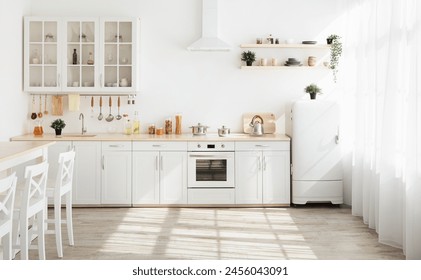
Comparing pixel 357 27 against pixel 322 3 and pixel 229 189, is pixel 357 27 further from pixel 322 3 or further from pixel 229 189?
pixel 229 189

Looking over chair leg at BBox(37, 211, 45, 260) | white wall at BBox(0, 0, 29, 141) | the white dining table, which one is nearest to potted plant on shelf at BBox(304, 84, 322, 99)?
the white dining table

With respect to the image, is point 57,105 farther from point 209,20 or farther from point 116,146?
point 209,20

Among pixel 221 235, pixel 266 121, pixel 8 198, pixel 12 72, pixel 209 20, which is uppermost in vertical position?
pixel 209 20

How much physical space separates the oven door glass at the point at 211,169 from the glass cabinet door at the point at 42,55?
2.05 meters

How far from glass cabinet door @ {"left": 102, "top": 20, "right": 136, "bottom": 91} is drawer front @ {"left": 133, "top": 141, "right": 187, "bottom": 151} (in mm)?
788

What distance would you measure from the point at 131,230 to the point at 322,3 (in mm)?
3974

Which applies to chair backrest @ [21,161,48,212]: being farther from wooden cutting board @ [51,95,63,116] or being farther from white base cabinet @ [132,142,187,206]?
wooden cutting board @ [51,95,63,116]

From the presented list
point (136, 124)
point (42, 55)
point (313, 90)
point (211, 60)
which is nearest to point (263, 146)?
point (313, 90)

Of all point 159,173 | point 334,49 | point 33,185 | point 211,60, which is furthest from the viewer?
point 211,60

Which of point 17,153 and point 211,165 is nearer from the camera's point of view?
point 17,153

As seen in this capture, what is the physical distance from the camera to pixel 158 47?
6.99m

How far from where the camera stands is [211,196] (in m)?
6.48

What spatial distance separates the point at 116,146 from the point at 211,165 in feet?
3.95
